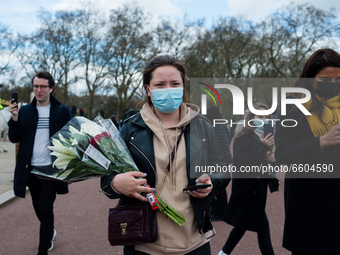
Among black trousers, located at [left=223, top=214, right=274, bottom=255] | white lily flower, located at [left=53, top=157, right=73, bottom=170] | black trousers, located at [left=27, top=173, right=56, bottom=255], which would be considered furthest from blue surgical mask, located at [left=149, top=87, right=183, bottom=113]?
black trousers, located at [left=27, top=173, right=56, bottom=255]

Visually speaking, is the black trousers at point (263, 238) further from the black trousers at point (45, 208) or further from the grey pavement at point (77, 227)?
the black trousers at point (45, 208)

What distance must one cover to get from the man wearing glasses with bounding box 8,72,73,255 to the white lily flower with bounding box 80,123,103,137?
2.05 meters

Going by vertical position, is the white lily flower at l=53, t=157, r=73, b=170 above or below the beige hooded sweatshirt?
above

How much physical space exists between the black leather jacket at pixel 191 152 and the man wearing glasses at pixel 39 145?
6.85ft

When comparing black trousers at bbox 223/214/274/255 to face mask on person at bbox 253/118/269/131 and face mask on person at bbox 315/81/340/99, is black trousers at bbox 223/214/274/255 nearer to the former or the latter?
face mask on person at bbox 253/118/269/131

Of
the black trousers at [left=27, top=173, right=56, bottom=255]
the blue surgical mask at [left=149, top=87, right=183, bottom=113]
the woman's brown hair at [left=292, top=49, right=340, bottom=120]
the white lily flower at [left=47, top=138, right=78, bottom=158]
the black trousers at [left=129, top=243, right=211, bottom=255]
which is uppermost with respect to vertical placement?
the woman's brown hair at [left=292, top=49, right=340, bottom=120]

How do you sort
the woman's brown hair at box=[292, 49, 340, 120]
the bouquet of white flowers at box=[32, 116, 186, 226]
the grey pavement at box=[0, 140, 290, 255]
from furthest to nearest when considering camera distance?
the grey pavement at box=[0, 140, 290, 255] → the woman's brown hair at box=[292, 49, 340, 120] → the bouquet of white flowers at box=[32, 116, 186, 226]

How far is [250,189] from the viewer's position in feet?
12.3

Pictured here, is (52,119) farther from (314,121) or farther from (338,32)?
(338,32)

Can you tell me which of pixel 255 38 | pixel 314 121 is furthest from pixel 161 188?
pixel 255 38

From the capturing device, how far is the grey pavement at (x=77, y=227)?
4.25 meters

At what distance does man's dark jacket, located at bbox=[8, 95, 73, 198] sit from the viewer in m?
3.83

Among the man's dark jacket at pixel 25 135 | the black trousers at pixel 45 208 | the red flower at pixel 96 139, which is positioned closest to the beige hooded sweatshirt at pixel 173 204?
the red flower at pixel 96 139

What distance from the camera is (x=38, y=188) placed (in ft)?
13.0
